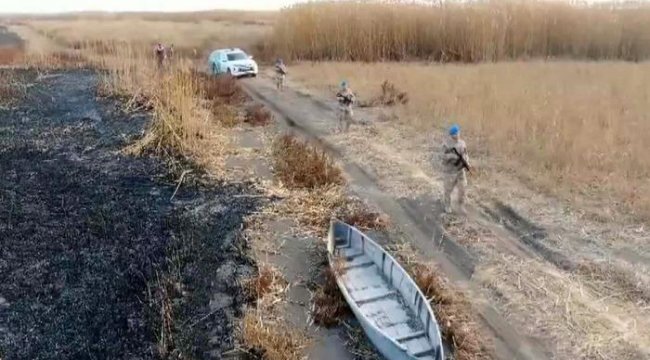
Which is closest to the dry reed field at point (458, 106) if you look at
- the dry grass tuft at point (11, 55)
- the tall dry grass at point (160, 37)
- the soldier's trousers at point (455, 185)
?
the dry grass tuft at point (11, 55)

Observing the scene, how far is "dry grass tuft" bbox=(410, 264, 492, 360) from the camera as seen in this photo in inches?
265

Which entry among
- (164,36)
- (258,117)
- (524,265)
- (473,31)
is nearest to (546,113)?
(258,117)

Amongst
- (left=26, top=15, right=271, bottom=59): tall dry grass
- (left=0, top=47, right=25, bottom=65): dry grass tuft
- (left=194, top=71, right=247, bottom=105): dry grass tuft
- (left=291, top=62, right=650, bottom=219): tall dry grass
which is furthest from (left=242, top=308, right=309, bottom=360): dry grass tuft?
(left=0, top=47, right=25, bottom=65): dry grass tuft

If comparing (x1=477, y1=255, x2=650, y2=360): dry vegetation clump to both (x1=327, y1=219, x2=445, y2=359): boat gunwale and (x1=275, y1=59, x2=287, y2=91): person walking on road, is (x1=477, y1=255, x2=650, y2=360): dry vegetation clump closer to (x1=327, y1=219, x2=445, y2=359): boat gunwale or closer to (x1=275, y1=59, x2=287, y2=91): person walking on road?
(x1=327, y1=219, x2=445, y2=359): boat gunwale

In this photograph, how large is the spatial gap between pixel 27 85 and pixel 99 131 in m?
10.9

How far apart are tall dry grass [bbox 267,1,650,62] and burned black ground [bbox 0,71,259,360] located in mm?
16259

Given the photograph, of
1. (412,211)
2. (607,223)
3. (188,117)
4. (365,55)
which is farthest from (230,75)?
(607,223)

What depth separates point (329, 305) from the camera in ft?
25.2

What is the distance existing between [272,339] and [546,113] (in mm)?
11814

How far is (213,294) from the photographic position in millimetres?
8180

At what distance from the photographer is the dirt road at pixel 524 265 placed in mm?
6906

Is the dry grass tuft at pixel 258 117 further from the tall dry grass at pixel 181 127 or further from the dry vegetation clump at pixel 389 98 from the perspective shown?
the dry vegetation clump at pixel 389 98

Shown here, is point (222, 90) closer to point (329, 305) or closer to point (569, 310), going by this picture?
point (329, 305)

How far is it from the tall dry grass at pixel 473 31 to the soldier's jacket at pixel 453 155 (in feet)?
63.2
